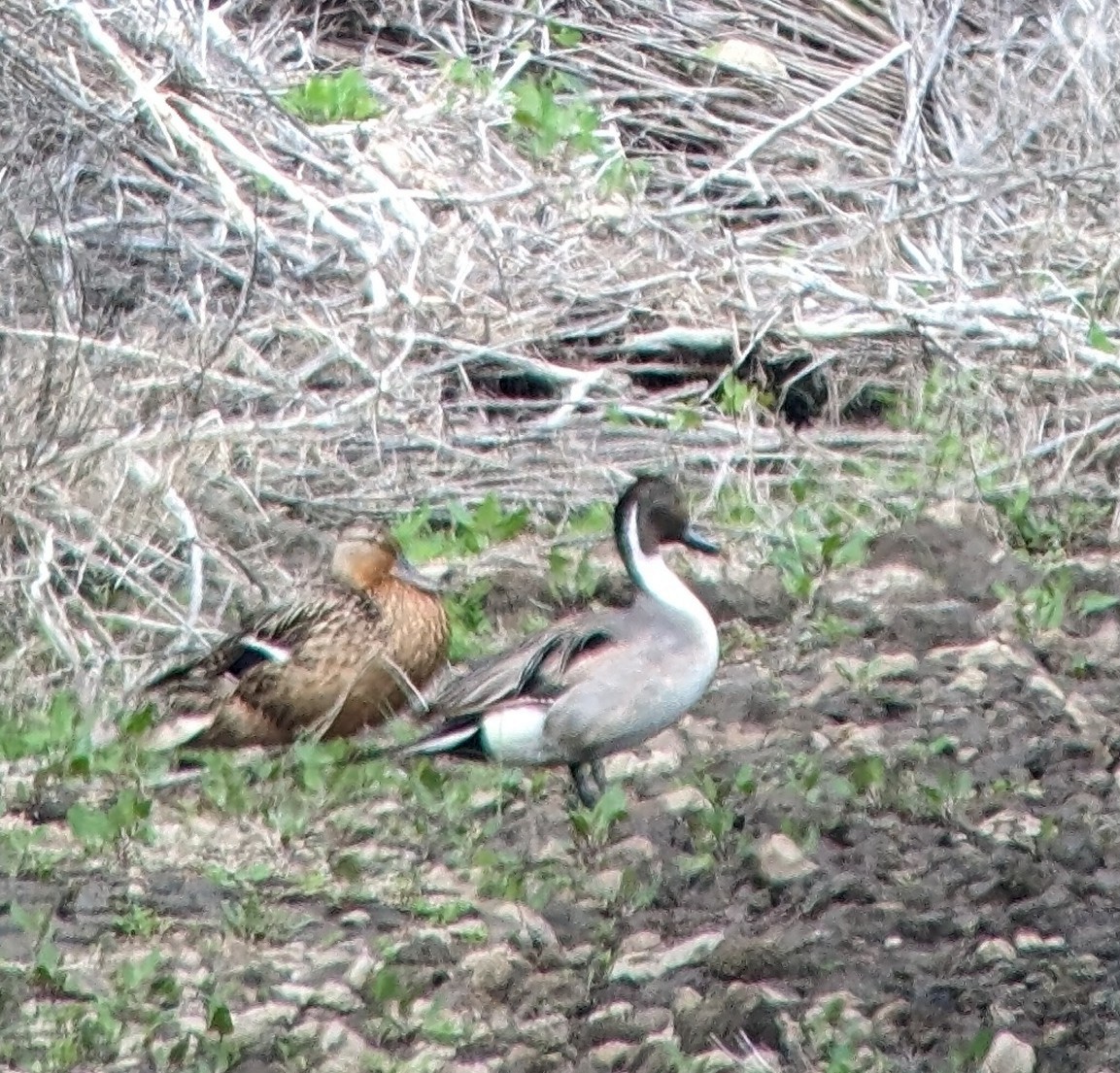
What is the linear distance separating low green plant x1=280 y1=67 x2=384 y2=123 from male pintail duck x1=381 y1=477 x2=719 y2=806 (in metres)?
4.29

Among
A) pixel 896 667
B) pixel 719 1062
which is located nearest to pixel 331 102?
pixel 896 667

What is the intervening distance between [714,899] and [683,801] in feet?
1.87

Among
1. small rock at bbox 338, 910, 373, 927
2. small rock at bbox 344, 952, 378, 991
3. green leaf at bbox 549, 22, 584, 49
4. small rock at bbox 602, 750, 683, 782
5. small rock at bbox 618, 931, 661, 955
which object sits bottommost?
green leaf at bbox 549, 22, 584, 49

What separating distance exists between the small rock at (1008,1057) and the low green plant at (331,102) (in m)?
6.05

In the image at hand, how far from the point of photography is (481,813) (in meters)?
5.88

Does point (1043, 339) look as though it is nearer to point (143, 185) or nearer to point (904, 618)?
point (904, 618)

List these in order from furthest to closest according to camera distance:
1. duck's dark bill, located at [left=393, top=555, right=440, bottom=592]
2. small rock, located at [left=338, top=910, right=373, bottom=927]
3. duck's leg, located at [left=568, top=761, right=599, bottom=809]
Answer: duck's dark bill, located at [left=393, top=555, right=440, bottom=592]
duck's leg, located at [left=568, top=761, right=599, bottom=809]
small rock, located at [left=338, top=910, right=373, bottom=927]

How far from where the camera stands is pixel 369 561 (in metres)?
6.62

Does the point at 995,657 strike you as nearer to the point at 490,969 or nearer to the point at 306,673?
the point at 306,673

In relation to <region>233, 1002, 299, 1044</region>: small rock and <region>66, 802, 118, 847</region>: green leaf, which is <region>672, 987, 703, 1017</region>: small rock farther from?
<region>66, 802, 118, 847</region>: green leaf

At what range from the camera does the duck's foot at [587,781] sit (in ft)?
19.3

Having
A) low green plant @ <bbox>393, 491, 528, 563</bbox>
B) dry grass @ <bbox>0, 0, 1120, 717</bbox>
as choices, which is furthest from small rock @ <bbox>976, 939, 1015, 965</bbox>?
low green plant @ <bbox>393, 491, 528, 563</bbox>

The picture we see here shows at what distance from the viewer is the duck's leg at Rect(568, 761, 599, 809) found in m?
5.89

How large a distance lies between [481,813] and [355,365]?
284cm
